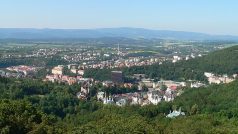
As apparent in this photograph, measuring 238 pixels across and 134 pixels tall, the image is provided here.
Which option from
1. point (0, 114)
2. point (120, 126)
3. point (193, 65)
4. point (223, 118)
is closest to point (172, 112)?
point (223, 118)

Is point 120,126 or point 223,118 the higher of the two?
point 120,126

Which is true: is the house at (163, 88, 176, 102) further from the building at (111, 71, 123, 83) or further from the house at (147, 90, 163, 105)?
the building at (111, 71, 123, 83)

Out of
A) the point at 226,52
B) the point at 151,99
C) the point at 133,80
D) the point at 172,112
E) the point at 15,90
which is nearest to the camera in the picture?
the point at 172,112

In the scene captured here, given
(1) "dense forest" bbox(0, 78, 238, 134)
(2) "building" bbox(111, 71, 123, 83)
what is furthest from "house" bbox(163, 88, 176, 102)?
(2) "building" bbox(111, 71, 123, 83)

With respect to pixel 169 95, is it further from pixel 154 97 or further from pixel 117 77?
pixel 117 77

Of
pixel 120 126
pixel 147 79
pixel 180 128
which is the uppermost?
pixel 120 126

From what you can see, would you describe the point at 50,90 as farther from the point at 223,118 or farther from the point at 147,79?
the point at 147,79

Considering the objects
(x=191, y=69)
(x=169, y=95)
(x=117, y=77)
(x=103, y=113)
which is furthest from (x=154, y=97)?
(x=191, y=69)
